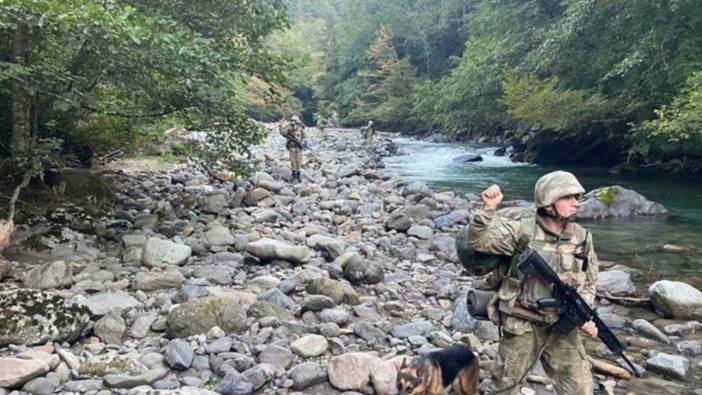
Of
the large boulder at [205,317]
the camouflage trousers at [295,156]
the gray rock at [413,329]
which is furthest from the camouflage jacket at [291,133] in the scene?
the gray rock at [413,329]

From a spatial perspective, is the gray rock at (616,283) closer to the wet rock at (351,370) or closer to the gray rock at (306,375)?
the wet rock at (351,370)

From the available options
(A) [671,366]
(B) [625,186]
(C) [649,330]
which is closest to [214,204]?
(C) [649,330]

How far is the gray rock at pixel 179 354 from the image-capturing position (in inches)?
170

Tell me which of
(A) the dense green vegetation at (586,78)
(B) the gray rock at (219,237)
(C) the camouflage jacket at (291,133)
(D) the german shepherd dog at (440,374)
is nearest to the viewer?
(D) the german shepherd dog at (440,374)

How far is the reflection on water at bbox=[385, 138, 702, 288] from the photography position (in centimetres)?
830

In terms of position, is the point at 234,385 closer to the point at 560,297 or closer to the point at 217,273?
the point at 560,297

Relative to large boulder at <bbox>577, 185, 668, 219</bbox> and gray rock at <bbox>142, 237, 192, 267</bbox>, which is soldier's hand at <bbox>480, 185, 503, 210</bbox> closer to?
gray rock at <bbox>142, 237, 192, 267</bbox>

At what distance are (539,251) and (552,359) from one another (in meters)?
0.71

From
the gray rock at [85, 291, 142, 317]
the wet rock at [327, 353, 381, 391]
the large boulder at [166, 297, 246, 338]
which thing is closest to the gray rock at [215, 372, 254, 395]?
the wet rock at [327, 353, 381, 391]

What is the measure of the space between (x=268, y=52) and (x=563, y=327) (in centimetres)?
692

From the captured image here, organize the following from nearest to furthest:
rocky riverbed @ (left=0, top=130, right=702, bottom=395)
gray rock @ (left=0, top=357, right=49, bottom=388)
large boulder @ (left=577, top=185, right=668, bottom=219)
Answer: gray rock @ (left=0, top=357, right=49, bottom=388) < rocky riverbed @ (left=0, top=130, right=702, bottom=395) < large boulder @ (left=577, top=185, right=668, bottom=219)

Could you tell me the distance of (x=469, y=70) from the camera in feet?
85.8

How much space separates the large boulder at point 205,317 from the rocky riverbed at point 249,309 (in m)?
0.01

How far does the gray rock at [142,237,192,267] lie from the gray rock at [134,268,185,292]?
454mm
